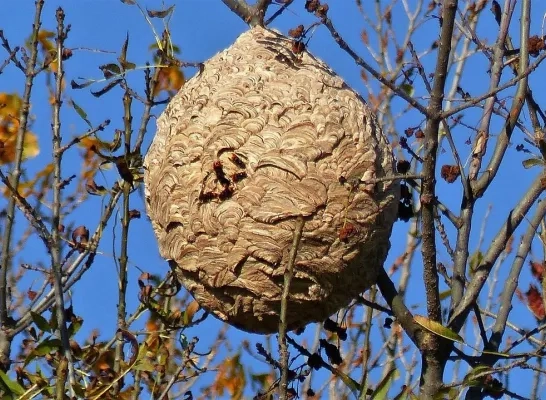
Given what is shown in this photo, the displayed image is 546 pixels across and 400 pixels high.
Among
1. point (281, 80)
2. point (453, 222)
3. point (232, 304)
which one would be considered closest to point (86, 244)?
point (232, 304)

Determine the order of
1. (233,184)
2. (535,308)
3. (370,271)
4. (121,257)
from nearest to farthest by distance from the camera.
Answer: (233,184), (370,271), (121,257), (535,308)

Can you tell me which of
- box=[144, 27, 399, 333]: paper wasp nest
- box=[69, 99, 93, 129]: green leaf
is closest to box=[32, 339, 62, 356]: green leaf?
box=[144, 27, 399, 333]: paper wasp nest

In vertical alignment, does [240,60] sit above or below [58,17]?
below

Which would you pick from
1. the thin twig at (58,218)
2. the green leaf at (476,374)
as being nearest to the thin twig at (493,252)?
the green leaf at (476,374)

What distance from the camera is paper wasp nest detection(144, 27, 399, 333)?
2254 mm

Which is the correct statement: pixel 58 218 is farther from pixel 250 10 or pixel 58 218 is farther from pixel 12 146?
pixel 250 10

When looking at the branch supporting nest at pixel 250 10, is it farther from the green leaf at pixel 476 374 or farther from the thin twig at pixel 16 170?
the green leaf at pixel 476 374

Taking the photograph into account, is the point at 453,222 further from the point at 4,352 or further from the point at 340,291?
the point at 4,352

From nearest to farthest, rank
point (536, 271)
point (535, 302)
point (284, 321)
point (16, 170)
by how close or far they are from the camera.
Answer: point (284, 321), point (16, 170), point (535, 302), point (536, 271)

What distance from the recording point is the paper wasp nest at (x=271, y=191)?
2254 mm

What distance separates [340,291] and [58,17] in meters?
1.18

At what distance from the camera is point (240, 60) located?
2.46 metres

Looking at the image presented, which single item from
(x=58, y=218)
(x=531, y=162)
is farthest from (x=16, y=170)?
(x=531, y=162)

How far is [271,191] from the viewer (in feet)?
7.38
